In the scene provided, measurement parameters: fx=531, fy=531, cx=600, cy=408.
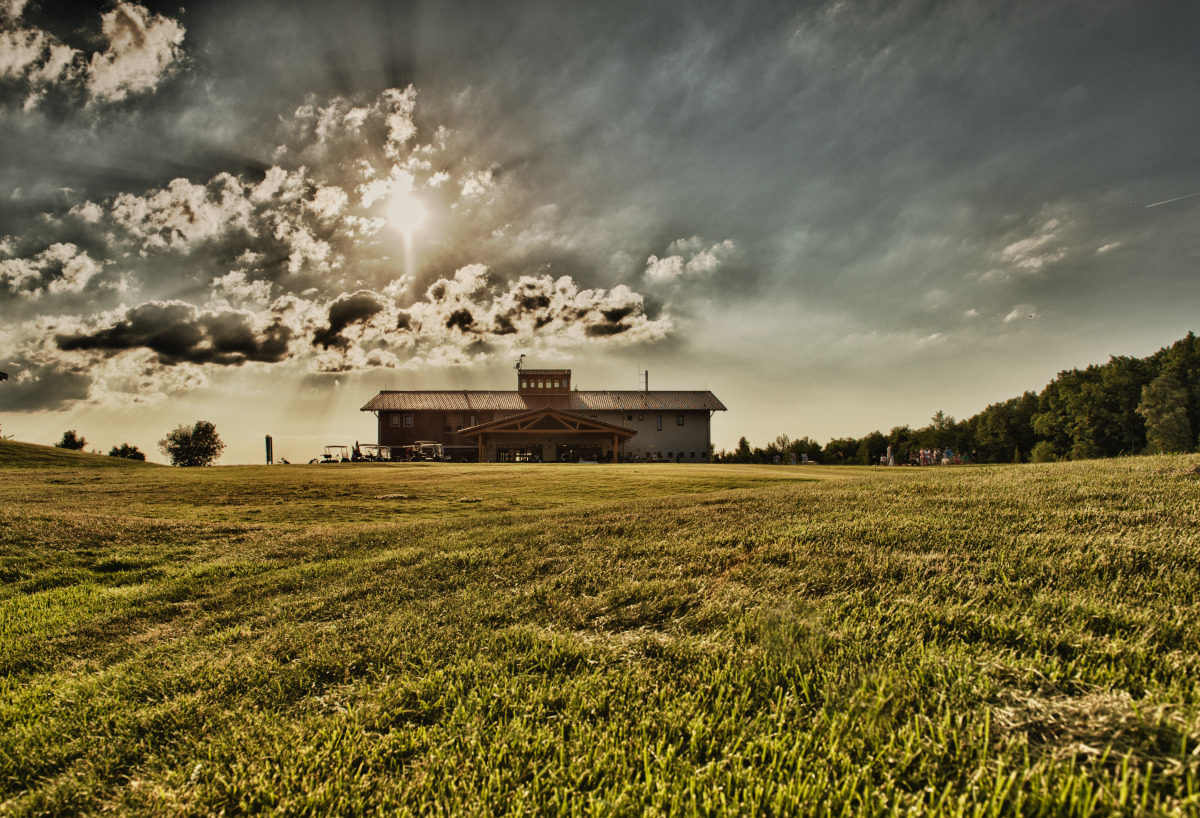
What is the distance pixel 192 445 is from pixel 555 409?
5408 centimetres

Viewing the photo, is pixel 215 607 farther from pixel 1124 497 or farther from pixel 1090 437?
pixel 1090 437

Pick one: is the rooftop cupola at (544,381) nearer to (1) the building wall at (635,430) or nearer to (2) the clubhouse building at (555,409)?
(2) the clubhouse building at (555,409)

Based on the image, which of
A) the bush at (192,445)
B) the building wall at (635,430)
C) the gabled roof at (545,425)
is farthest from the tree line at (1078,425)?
the bush at (192,445)

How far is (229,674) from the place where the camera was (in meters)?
3.68

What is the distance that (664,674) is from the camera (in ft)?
10.1

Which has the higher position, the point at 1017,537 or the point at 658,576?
the point at 1017,537

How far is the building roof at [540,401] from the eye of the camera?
51.9 metres

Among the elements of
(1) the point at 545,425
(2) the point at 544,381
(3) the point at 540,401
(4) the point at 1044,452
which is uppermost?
(2) the point at 544,381

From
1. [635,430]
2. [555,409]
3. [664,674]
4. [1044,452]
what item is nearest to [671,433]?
[635,430]

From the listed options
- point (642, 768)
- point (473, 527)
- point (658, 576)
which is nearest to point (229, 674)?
point (642, 768)

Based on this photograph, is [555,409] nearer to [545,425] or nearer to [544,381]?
[545,425]

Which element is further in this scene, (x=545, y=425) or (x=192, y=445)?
(x=192, y=445)

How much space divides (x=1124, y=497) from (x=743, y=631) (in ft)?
20.1

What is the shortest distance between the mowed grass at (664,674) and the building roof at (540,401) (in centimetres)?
4566
